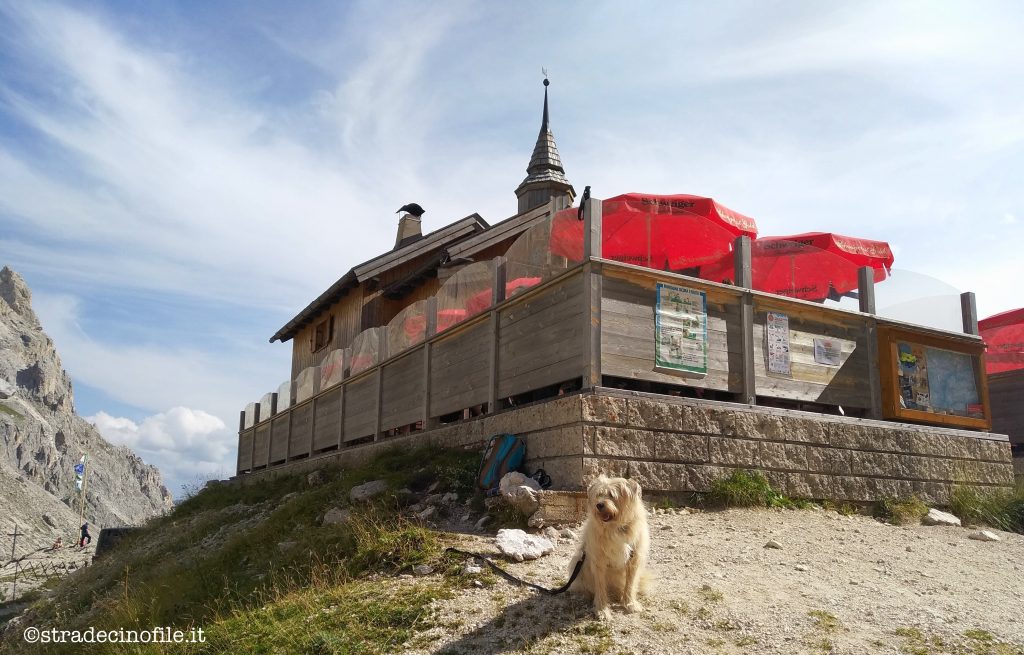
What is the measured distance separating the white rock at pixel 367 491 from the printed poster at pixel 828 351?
568 cm

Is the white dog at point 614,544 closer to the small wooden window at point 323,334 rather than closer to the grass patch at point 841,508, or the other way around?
the grass patch at point 841,508

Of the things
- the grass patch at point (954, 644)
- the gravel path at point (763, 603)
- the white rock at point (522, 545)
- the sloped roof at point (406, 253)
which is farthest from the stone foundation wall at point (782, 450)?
the sloped roof at point (406, 253)

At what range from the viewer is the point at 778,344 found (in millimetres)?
9719

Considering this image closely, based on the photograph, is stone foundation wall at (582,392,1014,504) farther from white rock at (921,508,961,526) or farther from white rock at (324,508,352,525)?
white rock at (324,508,352,525)

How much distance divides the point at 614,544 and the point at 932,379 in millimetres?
→ 7709

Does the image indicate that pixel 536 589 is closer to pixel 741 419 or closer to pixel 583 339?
pixel 583 339

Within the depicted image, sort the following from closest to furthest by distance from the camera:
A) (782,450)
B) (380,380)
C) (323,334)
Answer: (782,450) < (380,380) < (323,334)

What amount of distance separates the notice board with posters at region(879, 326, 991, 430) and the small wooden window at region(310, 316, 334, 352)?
653 inches

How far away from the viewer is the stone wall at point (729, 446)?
804 centimetres

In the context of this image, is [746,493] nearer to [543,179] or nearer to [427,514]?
[427,514]

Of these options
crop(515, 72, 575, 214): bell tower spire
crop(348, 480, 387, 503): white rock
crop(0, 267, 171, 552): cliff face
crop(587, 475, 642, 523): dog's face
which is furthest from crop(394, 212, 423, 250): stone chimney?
crop(0, 267, 171, 552): cliff face

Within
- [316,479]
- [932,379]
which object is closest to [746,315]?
[932,379]

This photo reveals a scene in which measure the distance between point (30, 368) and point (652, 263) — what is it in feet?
590

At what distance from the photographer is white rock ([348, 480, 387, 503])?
370 inches
